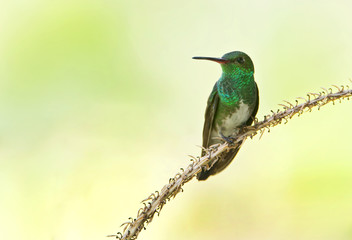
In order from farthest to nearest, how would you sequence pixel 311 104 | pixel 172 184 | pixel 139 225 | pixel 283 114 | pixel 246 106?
pixel 246 106, pixel 283 114, pixel 311 104, pixel 172 184, pixel 139 225

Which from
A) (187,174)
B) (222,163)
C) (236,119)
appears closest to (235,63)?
(236,119)

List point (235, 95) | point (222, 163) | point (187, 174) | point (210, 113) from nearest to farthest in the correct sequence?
point (187, 174)
point (222, 163)
point (235, 95)
point (210, 113)

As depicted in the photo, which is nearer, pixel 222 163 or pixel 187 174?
pixel 187 174

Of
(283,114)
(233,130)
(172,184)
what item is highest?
(233,130)

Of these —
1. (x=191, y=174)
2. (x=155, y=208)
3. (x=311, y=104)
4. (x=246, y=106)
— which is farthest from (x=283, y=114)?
(x=246, y=106)

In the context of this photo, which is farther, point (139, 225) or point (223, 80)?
point (223, 80)

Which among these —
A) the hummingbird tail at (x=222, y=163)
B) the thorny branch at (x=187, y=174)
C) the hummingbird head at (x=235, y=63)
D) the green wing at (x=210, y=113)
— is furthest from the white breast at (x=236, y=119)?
the thorny branch at (x=187, y=174)

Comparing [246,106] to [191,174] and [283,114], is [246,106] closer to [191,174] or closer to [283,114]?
[283,114]

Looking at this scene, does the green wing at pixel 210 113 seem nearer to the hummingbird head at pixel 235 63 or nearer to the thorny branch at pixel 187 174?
the hummingbird head at pixel 235 63

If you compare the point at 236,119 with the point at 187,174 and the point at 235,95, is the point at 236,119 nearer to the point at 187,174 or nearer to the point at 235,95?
the point at 235,95
